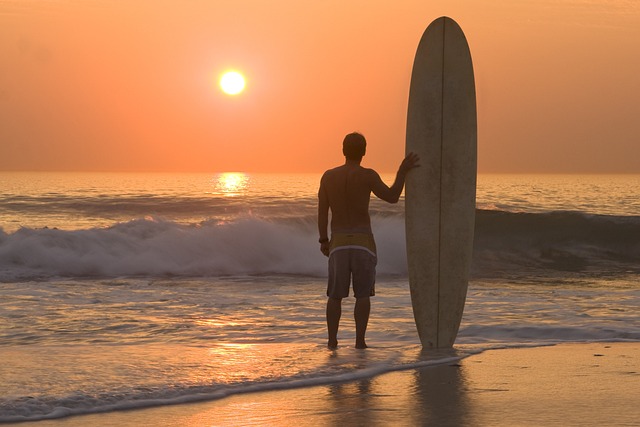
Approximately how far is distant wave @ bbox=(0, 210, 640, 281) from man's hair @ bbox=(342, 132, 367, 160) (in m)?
8.32

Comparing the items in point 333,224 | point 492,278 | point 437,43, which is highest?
point 437,43

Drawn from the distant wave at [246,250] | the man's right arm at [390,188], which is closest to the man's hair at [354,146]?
the man's right arm at [390,188]

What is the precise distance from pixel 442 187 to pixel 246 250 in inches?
423

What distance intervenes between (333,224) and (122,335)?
212cm

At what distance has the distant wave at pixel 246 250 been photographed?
1520 centimetres

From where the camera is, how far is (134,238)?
1759cm

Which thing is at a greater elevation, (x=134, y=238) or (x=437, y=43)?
(x=437, y=43)

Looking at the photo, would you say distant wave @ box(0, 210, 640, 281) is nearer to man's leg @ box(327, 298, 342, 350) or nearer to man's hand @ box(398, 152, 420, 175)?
man's leg @ box(327, 298, 342, 350)

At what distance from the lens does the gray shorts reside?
19.7ft

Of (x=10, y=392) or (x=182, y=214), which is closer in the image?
(x=10, y=392)

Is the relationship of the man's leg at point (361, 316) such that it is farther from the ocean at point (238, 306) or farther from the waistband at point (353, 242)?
the waistband at point (353, 242)

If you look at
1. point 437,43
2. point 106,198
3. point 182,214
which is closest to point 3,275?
point 437,43

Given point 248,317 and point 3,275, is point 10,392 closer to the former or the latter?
point 248,317

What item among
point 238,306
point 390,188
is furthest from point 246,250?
point 390,188
